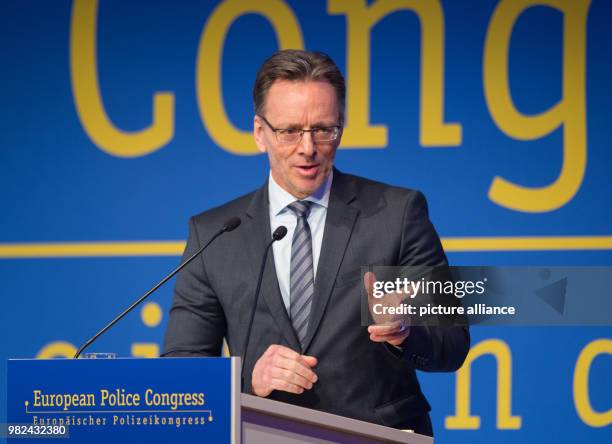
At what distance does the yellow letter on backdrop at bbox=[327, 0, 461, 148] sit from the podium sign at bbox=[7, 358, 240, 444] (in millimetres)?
2083

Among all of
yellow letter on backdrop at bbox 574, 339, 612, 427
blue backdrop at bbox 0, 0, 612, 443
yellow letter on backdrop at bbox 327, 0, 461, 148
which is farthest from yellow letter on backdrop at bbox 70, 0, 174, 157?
yellow letter on backdrop at bbox 574, 339, 612, 427

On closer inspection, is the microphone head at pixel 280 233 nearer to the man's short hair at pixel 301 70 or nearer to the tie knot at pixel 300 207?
the tie knot at pixel 300 207

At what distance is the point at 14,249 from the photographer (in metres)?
3.78

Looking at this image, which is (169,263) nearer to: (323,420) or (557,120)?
(557,120)

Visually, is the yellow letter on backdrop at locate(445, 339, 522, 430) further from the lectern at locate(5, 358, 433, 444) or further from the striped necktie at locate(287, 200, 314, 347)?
the lectern at locate(5, 358, 433, 444)

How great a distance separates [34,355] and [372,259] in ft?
6.24

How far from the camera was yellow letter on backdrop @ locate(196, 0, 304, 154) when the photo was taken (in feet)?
12.3

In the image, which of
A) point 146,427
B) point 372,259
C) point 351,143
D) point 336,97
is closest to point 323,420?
point 146,427

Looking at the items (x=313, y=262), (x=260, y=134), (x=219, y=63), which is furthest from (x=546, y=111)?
(x=313, y=262)

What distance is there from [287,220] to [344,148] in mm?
1201

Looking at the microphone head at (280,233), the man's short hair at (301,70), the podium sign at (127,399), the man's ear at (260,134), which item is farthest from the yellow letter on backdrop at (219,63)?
the podium sign at (127,399)

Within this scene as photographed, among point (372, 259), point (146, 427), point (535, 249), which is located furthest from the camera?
point (535, 249)

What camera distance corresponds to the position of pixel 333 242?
240cm

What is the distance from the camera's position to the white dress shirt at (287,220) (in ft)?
7.98
